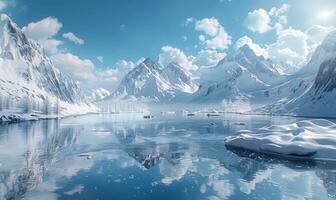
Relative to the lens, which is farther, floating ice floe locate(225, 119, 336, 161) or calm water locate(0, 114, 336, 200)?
floating ice floe locate(225, 119, 336, 161)

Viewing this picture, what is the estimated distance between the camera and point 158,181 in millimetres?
48531

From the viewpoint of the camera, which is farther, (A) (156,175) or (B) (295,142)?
(B) (295,142)

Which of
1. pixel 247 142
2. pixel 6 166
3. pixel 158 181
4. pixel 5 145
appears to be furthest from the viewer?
pixel 5 145

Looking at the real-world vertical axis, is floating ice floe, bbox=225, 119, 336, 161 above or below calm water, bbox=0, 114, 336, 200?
above

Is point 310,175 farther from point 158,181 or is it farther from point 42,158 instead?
point 42,158

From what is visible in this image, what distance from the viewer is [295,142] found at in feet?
219

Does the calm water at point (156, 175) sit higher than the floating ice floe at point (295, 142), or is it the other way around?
the floating ice floe at point (295, 142)

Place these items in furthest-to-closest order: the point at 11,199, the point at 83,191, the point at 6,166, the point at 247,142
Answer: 1. the point at 247,142
2. the point at 6,166
3. the point at 83,191
4. the point at 11,199

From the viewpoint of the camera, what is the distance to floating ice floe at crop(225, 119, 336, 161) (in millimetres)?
62562

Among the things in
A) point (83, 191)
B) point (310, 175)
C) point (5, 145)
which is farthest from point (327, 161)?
point (5, 145)

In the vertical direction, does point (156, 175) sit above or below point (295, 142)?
below

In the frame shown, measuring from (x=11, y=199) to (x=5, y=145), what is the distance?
172ft

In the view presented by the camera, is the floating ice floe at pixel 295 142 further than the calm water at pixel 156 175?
Yes

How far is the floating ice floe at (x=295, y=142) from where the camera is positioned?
62.6 metres
